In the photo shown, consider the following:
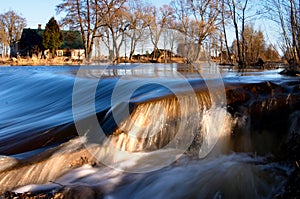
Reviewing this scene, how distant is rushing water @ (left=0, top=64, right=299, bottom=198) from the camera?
2729 millimetres

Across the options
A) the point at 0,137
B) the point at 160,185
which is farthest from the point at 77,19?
the point at 160,185

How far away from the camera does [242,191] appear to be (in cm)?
273

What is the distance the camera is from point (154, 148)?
3.49m

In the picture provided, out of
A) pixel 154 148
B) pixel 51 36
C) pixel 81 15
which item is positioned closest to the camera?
pixel 154 148

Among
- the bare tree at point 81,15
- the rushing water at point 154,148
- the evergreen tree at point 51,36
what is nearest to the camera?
the rushing water at point 154,148

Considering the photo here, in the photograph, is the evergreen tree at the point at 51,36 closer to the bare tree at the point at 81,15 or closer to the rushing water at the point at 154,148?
the bare tree at the point at 81,15

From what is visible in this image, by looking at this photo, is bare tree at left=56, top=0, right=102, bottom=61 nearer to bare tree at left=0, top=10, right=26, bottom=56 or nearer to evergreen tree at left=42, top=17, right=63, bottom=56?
evergreen tree at left=42, top=17, right=63, bottom=56

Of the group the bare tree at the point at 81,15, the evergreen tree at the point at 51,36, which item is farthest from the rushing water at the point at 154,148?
the evergreen tree at the point at 51,36

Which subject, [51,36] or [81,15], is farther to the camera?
[51,36]

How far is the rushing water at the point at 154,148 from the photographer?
2.73 meters

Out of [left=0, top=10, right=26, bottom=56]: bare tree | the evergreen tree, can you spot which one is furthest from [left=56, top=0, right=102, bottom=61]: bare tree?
[left=0, top=10, right=26, bottom=56]: bare tree

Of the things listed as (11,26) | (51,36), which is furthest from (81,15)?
(11,26)

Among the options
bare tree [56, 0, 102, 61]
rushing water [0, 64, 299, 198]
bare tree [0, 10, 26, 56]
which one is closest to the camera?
rushing water [0, 64, 299, 198]

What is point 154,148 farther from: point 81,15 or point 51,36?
point 51,36
